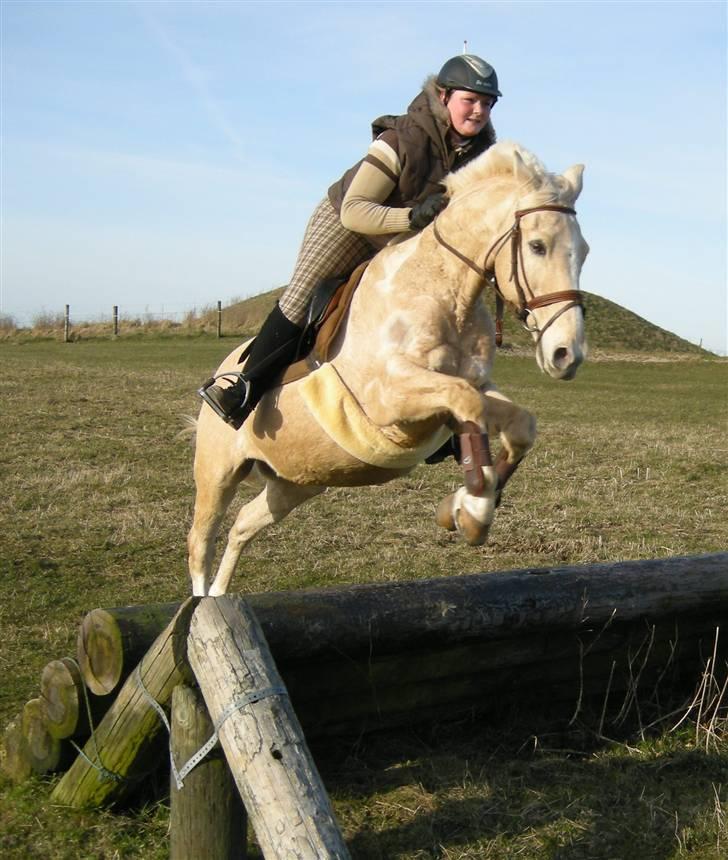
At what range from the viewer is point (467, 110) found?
4.75 m

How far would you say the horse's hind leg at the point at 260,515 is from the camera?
6211 mm

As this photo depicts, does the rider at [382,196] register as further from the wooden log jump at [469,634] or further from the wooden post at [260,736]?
the wooden post at [260,736]

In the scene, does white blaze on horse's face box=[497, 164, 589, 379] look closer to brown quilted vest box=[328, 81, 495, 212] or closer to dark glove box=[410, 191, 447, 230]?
dark glove box=[410, 191, 447, 230]

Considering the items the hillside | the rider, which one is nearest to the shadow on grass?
the rider

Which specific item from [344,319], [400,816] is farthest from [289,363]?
[400,816]

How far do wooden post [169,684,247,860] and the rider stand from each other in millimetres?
2165

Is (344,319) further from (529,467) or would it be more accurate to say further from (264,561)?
(529,467)

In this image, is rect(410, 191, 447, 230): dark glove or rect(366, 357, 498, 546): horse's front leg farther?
rect(410, 191, 447, 230): dark glove

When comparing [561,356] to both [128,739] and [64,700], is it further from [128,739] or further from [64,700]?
[64,700]

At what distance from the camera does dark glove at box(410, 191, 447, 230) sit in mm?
4715

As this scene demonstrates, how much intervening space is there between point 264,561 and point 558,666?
3.21 meters

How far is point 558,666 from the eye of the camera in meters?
4.90

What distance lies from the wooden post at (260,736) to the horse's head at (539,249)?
1569 millimetres

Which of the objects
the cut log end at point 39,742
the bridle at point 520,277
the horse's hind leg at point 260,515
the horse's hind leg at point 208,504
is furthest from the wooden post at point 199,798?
the horse's hind leg at point 260,515
